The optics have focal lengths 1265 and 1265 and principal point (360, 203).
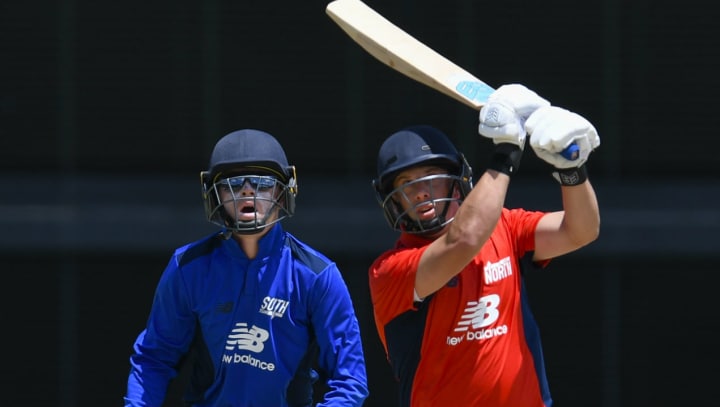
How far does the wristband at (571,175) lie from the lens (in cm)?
371

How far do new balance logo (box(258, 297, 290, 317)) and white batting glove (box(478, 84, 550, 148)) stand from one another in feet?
2.68

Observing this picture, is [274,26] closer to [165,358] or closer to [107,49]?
[107,49]

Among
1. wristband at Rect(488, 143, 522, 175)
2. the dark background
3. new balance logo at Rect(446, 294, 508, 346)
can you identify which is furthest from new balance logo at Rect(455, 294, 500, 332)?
the dark background

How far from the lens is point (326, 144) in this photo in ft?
22.7

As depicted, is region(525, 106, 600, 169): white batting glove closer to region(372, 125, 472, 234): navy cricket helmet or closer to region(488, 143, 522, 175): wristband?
region(488, 143, 522, 175): wristband

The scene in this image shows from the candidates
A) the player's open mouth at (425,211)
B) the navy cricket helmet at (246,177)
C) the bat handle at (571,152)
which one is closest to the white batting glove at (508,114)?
the bat handle at (571,152)

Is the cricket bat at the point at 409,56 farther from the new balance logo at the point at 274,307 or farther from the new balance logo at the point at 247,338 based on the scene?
the new balance logo at the point at 247,338

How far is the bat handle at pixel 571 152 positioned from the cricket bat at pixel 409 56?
0.33 metres

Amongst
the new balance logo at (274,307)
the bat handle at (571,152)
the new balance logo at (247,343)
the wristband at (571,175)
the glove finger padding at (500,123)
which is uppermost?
the glove finger padding at (500,123)

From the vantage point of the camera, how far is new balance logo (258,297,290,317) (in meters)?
3.90

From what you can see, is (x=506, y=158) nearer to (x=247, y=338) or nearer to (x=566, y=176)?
(x=566, y=176)

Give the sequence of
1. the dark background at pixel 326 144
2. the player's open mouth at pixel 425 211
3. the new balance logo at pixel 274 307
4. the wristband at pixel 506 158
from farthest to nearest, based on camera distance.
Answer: the dark background at pixel 326 144 → the new balance logo at pixel 274 307 → the player's open mouth at pixel 425 211 → the wristband at pixel 506 158

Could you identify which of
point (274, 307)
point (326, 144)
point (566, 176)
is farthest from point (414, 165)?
point (326, 144)

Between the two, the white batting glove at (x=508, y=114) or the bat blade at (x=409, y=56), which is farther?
the bat blade at (x=409, y=56)
